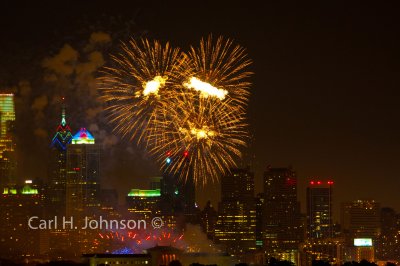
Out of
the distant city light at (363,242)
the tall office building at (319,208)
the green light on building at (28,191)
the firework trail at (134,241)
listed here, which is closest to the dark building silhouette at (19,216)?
the green light on building at (28,191)

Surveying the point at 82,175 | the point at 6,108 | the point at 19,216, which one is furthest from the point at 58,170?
the point at 6,108

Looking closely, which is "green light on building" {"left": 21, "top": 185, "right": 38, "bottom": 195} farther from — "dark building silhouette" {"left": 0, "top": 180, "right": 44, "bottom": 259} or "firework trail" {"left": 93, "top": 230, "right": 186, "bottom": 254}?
"firework trail" {"left": 93, "top": 230, "right": 186, "bottom": 254}

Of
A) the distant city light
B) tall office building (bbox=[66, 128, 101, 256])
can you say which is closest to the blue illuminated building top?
tall office building (bbox=[66, 128, 101, 256])

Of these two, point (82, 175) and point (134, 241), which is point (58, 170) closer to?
point (82, 175)

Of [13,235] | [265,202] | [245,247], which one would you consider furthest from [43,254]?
[265,202]

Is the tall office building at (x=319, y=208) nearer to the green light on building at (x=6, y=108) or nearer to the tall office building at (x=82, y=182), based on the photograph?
the tall office building at (x=82, y=182)

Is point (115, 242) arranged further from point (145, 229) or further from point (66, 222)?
point (66, 222)
